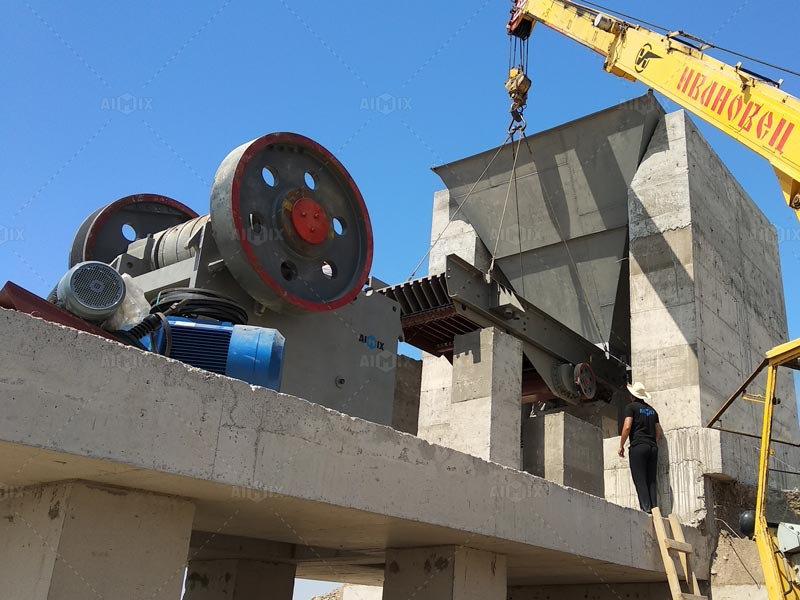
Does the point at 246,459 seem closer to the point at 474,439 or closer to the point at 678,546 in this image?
→ the point at 678,546

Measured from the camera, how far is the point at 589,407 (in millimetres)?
12664

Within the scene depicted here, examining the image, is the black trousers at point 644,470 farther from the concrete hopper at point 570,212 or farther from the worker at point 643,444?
the concrete hopper at point 570,212

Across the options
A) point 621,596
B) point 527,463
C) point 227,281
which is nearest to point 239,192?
point 227,281

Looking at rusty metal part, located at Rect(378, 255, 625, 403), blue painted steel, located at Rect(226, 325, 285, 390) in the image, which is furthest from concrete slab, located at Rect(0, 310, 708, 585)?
rusty metal part, located at Rect(378, 255, 625, 403)

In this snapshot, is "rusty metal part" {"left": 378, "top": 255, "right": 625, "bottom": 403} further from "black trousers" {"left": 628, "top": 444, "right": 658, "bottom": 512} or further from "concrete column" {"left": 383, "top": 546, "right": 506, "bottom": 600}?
"concrete column" {"left": 383, "top": 546, "right": 506, "bottom": 600}

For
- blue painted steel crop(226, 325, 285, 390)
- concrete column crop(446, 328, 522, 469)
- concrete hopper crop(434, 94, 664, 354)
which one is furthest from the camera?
concrete hopper crop(434, 94, 664, 354)

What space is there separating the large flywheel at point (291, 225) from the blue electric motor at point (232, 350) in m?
0.82

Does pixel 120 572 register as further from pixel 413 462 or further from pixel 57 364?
pixel 413 462

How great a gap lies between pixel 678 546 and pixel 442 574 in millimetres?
3399

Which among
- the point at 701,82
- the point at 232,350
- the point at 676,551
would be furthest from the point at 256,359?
the point at 701,82

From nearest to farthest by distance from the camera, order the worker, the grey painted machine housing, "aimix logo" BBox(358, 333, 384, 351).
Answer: the grey painted machine housing, "aimix logo" BBox(358, 333, 384, 351), the worker

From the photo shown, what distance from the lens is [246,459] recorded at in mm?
4020

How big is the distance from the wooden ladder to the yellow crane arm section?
3.88 m

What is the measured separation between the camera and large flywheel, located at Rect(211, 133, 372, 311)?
5812 mm
